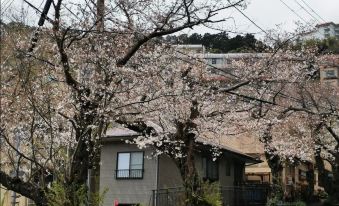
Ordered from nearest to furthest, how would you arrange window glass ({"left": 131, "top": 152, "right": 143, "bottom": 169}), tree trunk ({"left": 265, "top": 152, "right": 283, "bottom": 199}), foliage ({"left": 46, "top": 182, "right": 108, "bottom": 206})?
1. foliage ({"left": 46, "top": 182, "right": 108, "bottom": 206})
2. window glass ({"left": 131, "top": 152, "right": 143, "bottom": 169})
3. tree trunk ({"left": 265, "top": 152, "right": 283, "bottom": 199})

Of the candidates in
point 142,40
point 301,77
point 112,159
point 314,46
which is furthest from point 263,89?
point 142,40

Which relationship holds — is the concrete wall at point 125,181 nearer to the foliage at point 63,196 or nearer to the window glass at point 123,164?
the window glass at point 123,164

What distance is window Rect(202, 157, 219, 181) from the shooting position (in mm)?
29041

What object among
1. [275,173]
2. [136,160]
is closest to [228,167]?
[275,173]

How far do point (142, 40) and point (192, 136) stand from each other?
7230 millimetres

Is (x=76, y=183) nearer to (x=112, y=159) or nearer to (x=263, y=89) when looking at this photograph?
(x=263, y=89)

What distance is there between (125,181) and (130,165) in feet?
2.83

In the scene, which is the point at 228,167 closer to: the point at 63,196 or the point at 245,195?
the point at 245,195

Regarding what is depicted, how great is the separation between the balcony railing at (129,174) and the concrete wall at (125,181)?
0.51 feet

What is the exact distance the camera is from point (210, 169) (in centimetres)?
2991

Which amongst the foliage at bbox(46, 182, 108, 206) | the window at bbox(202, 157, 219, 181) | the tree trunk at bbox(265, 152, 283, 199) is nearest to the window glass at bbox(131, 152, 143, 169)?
the window at bbox(202, 157, 219, 181)

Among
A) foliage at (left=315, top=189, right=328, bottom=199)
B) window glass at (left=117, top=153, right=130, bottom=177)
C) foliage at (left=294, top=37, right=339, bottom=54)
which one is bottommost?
foliage at (left=315, top=189, right=328, bottom=199)

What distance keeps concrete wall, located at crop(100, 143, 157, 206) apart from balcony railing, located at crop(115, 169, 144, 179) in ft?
0.51

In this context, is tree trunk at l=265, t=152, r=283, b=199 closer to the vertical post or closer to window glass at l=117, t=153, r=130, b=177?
window glass at l=117, t=153, r=130, b=177
